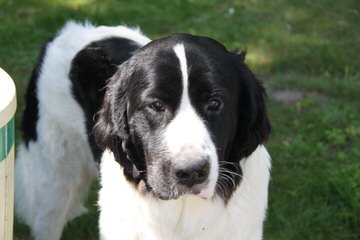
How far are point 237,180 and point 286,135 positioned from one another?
7.83ft

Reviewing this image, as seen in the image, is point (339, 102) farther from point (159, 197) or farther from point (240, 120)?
point (159, 197)

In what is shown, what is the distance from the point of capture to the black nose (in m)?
2.90

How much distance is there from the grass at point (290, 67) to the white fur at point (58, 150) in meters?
0.19

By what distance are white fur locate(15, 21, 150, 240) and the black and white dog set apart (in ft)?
0.03

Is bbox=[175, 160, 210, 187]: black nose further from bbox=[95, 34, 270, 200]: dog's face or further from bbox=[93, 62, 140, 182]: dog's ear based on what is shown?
bbox=[93, 62, 140, 182]: dog's ear

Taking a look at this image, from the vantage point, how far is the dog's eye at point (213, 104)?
316 centimetres

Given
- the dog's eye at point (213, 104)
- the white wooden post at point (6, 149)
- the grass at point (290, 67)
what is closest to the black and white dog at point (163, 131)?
the dog's eye at point (213, 104)

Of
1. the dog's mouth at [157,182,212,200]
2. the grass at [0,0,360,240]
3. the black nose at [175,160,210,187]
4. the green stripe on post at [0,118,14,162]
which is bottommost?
the grass at [0,0,360,240]

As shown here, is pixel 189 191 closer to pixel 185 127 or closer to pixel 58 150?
pixel 185 127

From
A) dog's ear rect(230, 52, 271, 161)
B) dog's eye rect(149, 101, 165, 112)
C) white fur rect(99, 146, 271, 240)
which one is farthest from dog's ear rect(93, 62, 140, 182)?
dog's ear rect(230, 52, 271, 161)

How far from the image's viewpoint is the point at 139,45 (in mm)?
4312

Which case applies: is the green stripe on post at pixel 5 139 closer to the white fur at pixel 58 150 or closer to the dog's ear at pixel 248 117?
the dog's ear at pixel 248 117

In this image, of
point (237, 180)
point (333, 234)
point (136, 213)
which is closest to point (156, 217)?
point (136, 213)

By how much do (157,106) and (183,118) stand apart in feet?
0.52
